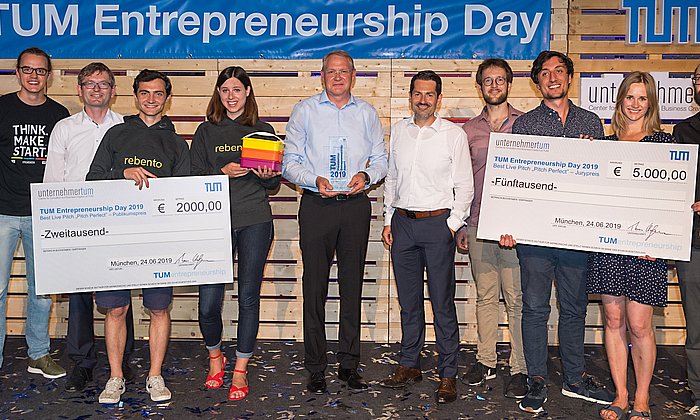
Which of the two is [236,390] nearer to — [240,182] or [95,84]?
[240,182]

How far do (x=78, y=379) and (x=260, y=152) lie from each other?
1.75m

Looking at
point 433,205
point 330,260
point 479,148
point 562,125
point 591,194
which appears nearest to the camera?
point 591,194

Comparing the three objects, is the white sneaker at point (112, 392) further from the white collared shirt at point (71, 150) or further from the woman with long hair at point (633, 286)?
the woman with long hair at point (633, 286)

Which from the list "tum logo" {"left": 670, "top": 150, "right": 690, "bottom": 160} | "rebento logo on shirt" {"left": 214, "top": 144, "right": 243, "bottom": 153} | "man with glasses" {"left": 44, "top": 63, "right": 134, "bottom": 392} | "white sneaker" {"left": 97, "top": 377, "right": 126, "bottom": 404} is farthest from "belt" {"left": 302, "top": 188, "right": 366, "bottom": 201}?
"tum logo" {"left": 670, "top": 150, "right": 690, "bottom": 160}

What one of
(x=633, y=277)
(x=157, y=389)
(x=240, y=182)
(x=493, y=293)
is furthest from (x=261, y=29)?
(x=633, y=277)

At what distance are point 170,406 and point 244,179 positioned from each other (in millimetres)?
1308

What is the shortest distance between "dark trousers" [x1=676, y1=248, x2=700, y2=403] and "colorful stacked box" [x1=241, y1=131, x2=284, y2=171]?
2.28 m

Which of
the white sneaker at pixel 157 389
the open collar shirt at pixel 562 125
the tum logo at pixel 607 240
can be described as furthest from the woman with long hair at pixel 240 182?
the tum logo at pixel 607 240

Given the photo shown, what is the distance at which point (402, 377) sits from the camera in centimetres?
414

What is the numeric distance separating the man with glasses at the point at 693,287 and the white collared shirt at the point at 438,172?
117cm

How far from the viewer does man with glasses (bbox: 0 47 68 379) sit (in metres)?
4.16

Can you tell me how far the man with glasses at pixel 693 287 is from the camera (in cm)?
372

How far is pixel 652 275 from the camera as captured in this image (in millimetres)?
3463

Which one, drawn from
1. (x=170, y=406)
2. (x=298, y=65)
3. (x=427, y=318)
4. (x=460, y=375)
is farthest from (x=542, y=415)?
(x=298, y=65)
